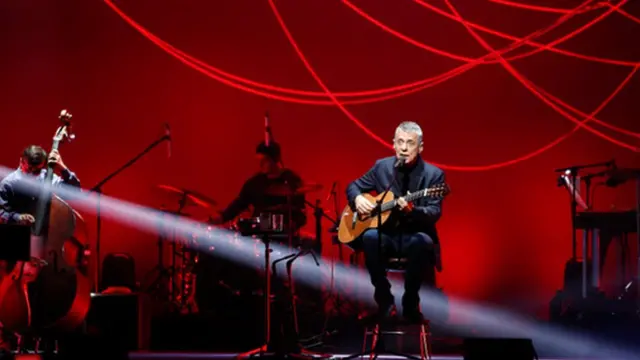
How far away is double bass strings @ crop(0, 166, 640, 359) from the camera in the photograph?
691cm

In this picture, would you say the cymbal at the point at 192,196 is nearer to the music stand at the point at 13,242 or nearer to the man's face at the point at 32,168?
the man's face at the point at 32,168

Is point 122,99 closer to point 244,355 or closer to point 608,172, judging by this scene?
point 244,355

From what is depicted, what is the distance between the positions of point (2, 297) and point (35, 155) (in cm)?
111

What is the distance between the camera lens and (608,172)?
25.7ft

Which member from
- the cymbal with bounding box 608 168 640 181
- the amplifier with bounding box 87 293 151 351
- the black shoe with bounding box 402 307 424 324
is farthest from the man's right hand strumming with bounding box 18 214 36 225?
the cymbal with bounding box 608 168 640 181

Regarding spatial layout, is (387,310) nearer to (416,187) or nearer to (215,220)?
(416,187)

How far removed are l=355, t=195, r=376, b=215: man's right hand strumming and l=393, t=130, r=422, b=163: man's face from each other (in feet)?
1.26

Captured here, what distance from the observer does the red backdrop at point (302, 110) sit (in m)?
8.91

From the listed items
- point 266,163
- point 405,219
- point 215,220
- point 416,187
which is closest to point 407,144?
point 416,187

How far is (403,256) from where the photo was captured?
5.98 metres

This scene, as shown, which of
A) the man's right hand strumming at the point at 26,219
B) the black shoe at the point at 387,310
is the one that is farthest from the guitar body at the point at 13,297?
the black shoe at the point at 387,310

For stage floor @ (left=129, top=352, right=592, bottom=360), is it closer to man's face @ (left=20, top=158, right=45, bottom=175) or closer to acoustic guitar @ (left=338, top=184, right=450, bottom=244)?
acoustic guitar @ (left=338, top=184, right=450, bottom=244)

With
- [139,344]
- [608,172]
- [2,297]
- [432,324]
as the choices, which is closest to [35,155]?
[2,297]

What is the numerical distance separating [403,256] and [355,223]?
16.1 inches
